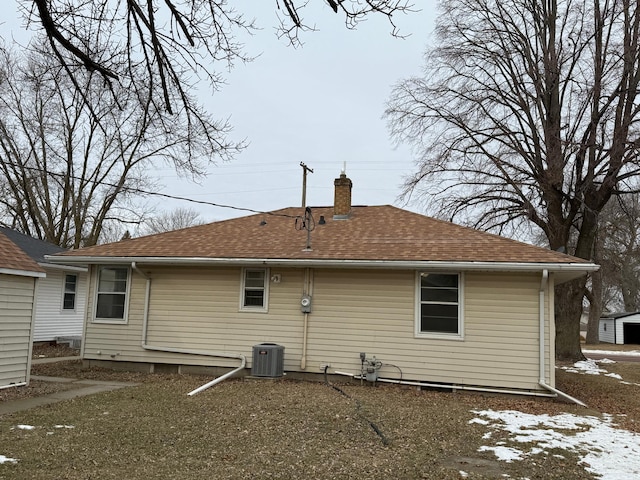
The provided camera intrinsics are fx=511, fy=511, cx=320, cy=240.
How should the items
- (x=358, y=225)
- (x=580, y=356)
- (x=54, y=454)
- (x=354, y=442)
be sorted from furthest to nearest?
(x=580, y=356)
(x=358, y=225)
(x=354, y=442)
(x=54, y=454)

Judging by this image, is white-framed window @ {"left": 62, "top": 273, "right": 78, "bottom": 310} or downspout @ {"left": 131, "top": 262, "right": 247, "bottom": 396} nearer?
downspout @ {"left": 131, "top": 262, "right": 247, "bottom": 396}

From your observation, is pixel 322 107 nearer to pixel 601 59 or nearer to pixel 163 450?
pixel 163 450

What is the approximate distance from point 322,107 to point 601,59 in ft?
38.2

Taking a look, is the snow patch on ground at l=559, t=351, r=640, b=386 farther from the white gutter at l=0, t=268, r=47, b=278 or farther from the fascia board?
the white gutter at l=0, t=268, r=47, b=278

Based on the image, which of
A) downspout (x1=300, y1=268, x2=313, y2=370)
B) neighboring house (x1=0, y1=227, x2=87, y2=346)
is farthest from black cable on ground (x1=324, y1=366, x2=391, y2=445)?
neighboring house (x1=0, y1=227, x2=87, y2=346)

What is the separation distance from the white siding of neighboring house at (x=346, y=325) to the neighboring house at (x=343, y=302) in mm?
22

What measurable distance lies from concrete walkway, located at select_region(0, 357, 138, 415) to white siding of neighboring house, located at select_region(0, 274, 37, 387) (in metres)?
0.88

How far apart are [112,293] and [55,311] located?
7167mm

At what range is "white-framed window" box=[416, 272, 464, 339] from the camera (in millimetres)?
10016

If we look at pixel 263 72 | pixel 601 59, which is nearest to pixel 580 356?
pixel 601 59

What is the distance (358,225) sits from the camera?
12.8 meters

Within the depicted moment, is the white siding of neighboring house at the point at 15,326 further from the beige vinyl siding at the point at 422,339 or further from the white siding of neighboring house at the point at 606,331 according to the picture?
the white siding of neighboring house at the point at 606,331

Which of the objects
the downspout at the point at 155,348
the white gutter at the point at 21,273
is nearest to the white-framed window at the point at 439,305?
the downspout at the point at 155,348

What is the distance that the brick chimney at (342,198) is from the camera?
541 inches
